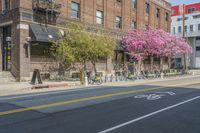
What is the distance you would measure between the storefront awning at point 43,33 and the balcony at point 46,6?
165cm

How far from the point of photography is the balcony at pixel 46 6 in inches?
1021

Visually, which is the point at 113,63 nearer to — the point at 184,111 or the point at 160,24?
the point at 160,24

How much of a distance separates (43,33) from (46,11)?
7.72 feet

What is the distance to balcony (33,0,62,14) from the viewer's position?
25938 mm

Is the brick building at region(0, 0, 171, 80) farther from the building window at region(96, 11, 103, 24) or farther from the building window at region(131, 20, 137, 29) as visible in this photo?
the building window at region(131, 20, 137, 29)

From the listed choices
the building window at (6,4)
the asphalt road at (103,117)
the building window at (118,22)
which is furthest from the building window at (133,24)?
the asphalt road at (103,117)

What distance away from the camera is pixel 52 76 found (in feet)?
91.2

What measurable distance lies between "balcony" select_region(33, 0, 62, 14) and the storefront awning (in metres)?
1.65

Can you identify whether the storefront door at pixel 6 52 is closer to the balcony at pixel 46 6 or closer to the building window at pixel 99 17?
the balcony at pixel 46 6

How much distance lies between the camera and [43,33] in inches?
1021

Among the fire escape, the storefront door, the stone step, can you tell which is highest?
the fire escape

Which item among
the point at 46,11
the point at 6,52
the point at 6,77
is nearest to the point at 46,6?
the point at 46,11

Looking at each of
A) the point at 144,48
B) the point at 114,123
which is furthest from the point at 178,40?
the point at 114,123

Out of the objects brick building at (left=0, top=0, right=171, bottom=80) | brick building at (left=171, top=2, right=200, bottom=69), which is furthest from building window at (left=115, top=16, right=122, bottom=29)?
brick building at (left=171, top=2, right=200, bottom=69)
